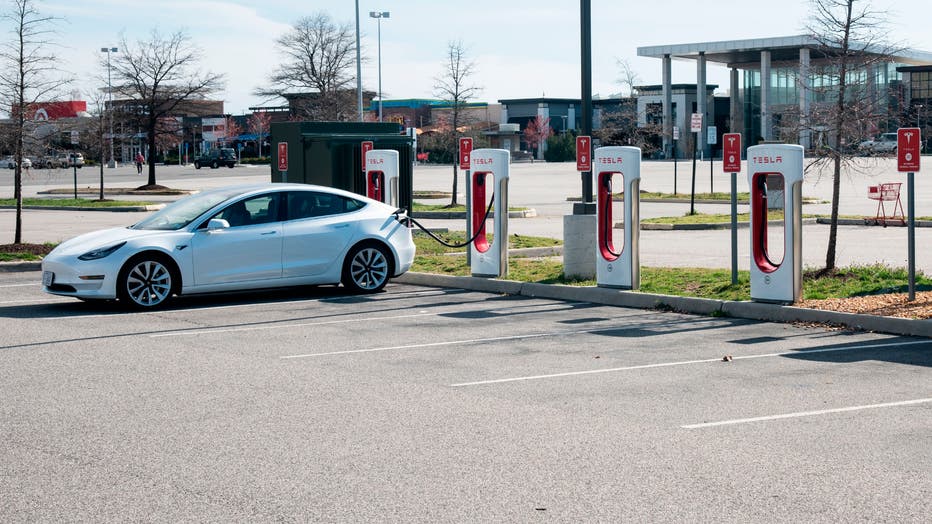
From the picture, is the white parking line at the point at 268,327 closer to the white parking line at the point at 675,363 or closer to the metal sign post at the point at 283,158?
the white parking line at the point at 675,363

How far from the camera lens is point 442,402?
850 centimetres

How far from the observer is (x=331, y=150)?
23.5 meters

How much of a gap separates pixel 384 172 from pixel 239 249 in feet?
16.7

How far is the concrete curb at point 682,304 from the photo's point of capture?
11.7 metres

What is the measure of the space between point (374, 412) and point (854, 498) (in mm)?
3407

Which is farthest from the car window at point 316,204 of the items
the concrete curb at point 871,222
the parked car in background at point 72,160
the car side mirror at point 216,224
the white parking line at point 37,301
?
the concrete curb at point 871,222

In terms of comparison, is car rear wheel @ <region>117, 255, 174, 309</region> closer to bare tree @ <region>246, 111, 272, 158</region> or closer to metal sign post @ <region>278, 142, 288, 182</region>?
metal sign post @ <region>278, 142, 288, 182</region>

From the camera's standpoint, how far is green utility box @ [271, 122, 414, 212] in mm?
23516

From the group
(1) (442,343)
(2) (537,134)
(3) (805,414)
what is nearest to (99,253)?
(1) (442,343)

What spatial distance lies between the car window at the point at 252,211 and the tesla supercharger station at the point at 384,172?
4063 mm

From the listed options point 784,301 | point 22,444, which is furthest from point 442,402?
point 784,301

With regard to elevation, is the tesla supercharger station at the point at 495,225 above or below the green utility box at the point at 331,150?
below

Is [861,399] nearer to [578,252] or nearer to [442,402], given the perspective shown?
[442,402]

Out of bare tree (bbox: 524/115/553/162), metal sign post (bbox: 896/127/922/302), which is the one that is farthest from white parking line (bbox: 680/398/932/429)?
bare tree (bbox: 524/115/553/162)
